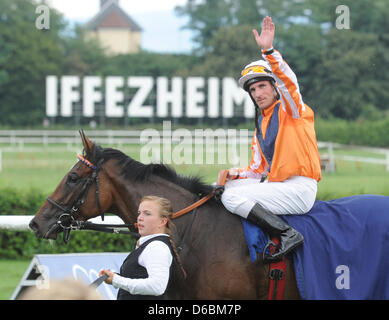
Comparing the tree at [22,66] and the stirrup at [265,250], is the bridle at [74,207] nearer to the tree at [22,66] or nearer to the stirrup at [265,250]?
the stirrup at [265,250]

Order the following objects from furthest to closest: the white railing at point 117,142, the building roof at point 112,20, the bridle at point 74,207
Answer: the building roof at point 112,20 → the white railing at point 117,142 → the bridle at point 74,207

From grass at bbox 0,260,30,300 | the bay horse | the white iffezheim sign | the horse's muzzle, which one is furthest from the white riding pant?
the white iffezheim sign

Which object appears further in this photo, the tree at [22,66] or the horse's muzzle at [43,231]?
the tree at [22,66]

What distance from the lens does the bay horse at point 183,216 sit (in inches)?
125

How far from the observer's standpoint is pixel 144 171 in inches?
139

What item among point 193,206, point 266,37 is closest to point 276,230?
point 193,206

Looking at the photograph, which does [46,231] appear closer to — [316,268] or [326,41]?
[316,268]

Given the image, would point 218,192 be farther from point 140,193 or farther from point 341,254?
point 341,254

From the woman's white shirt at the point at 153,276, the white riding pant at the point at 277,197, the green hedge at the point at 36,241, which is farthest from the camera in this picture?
the green hedge at the point at 36,241

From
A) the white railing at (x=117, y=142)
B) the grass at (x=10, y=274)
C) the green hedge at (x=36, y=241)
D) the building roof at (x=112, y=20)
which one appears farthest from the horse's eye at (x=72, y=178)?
the building roof at (x=112, y=20)

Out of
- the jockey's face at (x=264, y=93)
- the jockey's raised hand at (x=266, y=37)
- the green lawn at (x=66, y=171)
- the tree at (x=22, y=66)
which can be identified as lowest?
the green lawn at (x=66, y=171)

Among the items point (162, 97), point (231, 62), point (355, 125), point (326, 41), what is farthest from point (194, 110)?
point (326, 41)

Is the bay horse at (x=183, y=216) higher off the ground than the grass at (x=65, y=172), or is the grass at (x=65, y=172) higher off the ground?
the bay horse at (x=183, y=216)

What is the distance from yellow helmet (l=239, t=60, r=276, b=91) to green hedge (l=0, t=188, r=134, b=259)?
11.7 ft
